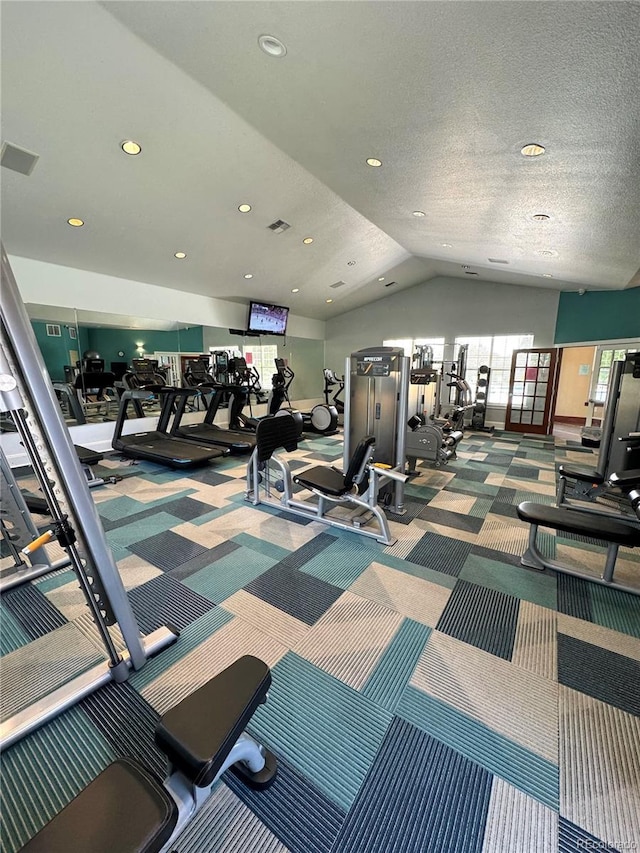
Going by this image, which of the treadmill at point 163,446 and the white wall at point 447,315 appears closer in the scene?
the treadmill at point 163,446

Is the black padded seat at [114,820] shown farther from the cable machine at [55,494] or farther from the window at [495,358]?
the window at [495,358]

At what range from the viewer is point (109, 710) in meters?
1.50

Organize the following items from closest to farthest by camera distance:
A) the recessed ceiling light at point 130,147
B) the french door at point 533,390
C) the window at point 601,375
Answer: the recessed ceiling light at point 130,147, the window at point 601,375, the french door at point 533,390

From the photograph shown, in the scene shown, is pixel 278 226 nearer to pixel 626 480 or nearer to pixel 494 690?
pixel 626 480

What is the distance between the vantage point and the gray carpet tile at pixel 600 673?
1584 mm

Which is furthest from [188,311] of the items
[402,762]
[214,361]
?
[402,762]

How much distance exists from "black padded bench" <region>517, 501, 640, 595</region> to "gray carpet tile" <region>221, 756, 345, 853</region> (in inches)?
81.0

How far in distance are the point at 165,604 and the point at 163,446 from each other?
11.2 ft

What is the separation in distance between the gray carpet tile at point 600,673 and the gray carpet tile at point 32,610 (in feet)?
9.13

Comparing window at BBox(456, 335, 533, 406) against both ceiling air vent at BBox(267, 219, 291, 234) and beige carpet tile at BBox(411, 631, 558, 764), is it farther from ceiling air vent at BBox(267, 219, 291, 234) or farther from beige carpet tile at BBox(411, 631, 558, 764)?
beige carpet tile at BBox(411, 631, 558, 764)

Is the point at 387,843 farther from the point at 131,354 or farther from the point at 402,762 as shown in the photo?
the point at 131,354

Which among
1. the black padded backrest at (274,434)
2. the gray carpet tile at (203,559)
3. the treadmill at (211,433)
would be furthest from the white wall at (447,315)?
the gray carpet tile at (203,559)

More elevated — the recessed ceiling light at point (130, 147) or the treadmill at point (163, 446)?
the recessed ceiling light at point (130, 147)

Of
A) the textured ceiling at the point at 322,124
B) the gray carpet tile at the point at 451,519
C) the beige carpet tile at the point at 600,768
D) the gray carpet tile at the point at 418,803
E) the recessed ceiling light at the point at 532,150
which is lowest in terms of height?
the gray carpet tile at the point at 418,803
